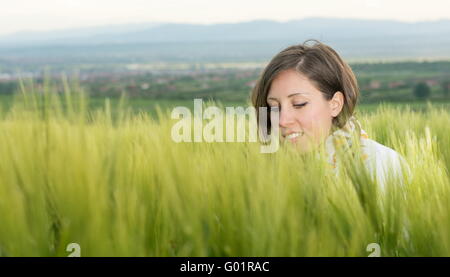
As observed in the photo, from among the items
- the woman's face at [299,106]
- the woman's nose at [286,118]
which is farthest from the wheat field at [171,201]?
the woman's nose at [286,118]

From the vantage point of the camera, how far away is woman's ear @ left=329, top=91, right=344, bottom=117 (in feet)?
7.13

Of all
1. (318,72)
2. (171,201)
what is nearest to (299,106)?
(318,72)

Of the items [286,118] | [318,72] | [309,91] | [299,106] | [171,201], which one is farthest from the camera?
[318,72]

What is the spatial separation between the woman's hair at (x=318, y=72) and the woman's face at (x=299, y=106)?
0.11 feet

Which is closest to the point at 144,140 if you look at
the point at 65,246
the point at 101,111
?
the point at 101,111

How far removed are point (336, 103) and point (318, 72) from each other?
15 centimetres

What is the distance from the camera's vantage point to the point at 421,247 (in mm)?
935

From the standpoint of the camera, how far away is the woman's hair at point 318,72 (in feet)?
7.09

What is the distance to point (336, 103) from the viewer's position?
2.21 m

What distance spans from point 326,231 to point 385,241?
17 centimetres

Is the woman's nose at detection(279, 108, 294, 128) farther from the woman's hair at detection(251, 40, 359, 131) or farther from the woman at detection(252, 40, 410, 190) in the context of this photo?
the woman's hair at detection(251, 40, 359, 131)

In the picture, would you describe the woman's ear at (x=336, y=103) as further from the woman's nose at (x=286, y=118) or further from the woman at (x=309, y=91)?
the woman's nose at (x=286, y=118)

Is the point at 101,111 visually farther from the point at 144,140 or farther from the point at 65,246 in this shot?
the point at 65,246

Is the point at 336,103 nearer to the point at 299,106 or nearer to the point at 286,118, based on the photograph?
the point at 299,106
